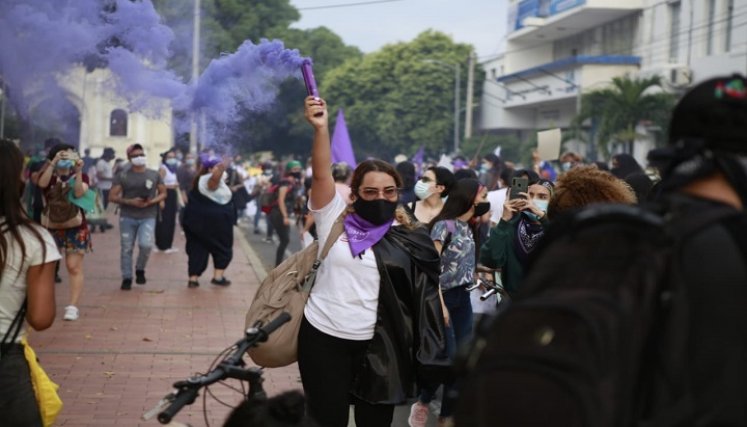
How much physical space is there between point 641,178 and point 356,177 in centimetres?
414

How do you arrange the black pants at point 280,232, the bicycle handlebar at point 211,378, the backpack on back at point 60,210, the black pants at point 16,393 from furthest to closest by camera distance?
1. the black pants at point 280,232
2. the backpack on back at point 60,210
3. the black pants at point 16,393
4. the bicycle handlebar at point 211,378

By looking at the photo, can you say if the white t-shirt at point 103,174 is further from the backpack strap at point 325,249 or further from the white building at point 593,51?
the backpack strap at point 325,249

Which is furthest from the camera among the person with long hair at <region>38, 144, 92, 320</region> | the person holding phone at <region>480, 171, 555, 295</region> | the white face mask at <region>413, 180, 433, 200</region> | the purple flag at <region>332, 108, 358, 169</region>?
the person with long hair at <region>38, 144, 92, 320</region>

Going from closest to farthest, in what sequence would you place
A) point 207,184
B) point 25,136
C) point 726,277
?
1. point 726,277
2. point 207,184
3. point 25,136

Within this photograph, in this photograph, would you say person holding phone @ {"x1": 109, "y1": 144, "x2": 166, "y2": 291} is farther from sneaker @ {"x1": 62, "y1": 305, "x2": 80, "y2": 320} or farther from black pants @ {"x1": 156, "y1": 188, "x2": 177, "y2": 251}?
black pants @ {"x1": 156, "y1": 188, "x2": 177, "y2": 251}

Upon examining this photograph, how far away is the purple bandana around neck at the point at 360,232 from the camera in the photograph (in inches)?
209

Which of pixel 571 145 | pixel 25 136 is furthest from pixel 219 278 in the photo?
pixel 571 145

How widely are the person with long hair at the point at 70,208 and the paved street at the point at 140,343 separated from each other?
0.40m

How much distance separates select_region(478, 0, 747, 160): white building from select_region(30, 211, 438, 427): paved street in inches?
898

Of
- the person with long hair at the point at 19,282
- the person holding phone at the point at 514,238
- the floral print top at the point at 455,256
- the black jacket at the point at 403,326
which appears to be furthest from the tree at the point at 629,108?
the person with long hair at the point at 19,282

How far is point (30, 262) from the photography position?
4270 millimetres

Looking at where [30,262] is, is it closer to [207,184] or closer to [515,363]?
[515,363]

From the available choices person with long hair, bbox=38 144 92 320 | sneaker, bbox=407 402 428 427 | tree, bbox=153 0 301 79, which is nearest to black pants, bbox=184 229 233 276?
tree, bbox=153 0 301 79

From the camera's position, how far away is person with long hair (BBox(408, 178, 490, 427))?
7.85 meters
